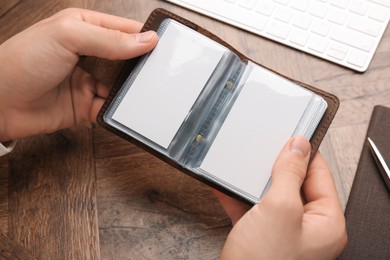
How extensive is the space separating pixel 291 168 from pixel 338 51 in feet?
0.70

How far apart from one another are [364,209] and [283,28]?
250mm

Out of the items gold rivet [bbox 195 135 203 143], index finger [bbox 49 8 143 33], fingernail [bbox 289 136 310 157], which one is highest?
index finger [bbox 49 8 143 33]

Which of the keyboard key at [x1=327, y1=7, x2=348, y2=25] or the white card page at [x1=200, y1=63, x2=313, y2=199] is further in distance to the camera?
the keyboard key at [x1=327, y1=7, x2=348, y2=25]

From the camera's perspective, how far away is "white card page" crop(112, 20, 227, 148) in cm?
45

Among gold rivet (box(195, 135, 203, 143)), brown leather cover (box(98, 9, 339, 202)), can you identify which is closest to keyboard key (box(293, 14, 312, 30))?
brown leather cover (box(98, 9, 339, 202))

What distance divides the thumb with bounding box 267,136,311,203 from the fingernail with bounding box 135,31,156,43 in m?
0.18

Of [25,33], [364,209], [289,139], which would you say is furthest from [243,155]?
[25,33]

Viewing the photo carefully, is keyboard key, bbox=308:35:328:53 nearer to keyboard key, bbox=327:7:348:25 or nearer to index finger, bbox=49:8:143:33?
keyboard key, bbox=327:7:348:25

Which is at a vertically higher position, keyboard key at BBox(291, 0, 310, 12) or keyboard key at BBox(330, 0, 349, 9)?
keyboard key at BBox(330, 0, 349, 9)

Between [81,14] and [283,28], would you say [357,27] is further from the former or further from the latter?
[81,14]

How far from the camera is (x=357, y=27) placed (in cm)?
57

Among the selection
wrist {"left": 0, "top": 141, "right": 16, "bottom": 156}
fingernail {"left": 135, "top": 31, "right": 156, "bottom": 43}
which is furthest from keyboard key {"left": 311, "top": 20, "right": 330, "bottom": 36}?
wrist {"left": 0, "top": 141, "right": 16, "bottom": 156}

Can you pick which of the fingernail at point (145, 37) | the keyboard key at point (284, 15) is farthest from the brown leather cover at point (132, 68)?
the keyboard key at point (284, 15)

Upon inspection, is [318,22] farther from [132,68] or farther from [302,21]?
[132,68]
